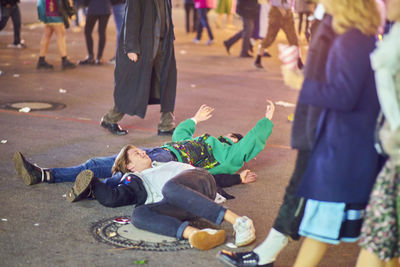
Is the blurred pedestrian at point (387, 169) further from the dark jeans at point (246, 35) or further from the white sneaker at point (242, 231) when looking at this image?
the dark jeans at point (246, 35)

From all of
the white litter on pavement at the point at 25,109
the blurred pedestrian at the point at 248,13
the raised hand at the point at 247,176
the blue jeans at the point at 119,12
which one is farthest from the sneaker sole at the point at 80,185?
the blurred pedestrian at the point at 248,13

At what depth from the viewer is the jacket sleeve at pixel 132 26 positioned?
261 inches

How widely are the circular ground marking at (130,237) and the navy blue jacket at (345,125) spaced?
120 centimetres

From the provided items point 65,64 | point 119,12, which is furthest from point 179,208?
point 119,12

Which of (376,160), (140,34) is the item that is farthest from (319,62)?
(140,34)

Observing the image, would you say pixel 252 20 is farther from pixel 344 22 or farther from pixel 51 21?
pixel 344 22

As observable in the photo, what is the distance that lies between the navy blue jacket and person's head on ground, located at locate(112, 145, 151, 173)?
6.00 feet

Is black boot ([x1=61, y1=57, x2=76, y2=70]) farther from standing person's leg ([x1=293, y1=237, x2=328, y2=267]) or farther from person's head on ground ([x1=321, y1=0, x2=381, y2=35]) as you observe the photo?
person's head on ground ([x1=321, y1=0, x2=381, y2=35])

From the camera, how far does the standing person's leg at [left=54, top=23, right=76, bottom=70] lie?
11.1 metres

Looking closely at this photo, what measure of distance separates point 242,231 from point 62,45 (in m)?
7.82

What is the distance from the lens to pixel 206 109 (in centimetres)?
579

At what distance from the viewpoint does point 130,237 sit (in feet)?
14.3

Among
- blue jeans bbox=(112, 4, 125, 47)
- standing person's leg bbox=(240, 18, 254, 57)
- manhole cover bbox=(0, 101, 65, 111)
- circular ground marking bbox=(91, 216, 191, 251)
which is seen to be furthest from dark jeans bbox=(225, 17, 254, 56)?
circular ground marking bbox=(91, 216, 191, 251)

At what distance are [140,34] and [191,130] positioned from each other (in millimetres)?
1488
